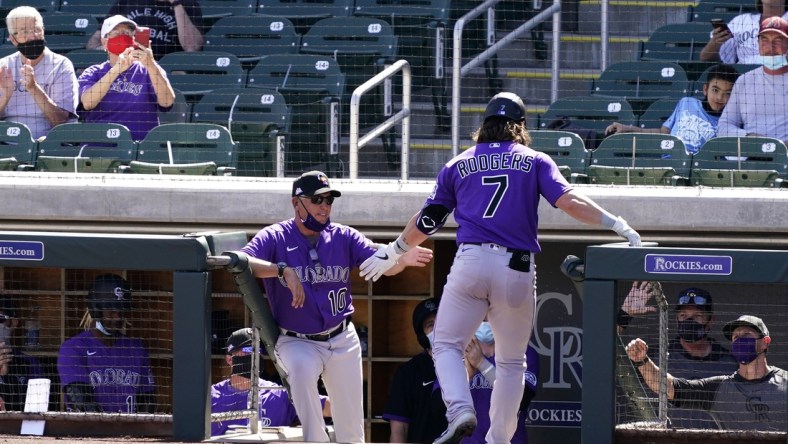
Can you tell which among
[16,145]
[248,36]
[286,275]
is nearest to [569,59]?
[248,36]

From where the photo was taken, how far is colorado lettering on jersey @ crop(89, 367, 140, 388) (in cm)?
613

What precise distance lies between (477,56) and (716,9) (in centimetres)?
202

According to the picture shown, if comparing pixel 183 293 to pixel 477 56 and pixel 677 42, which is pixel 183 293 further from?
pixel 677 42

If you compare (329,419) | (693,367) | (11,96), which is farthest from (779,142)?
(11,96)

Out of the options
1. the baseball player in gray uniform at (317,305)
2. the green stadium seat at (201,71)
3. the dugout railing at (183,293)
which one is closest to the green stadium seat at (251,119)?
the green stadium seat at (201,71)

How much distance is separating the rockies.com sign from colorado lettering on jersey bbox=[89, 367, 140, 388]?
104 inches

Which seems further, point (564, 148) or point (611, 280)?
point (564, 148)

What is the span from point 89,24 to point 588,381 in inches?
276

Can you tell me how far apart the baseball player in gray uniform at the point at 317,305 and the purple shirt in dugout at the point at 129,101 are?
2871mm

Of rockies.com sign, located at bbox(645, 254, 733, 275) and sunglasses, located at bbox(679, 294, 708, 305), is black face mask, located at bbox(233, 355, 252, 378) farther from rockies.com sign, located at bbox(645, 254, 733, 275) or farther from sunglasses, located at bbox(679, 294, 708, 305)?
rockies.com sign, located at bbox(645, 254, 733, 275)

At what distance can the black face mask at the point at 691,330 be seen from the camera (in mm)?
6914

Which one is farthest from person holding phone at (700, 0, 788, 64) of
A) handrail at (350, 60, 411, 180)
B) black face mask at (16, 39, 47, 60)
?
black face mask at (16, 39, 47, 60)

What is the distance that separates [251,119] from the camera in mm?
9148

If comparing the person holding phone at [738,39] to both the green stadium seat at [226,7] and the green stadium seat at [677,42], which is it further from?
the green stadium seat at [226,7]
